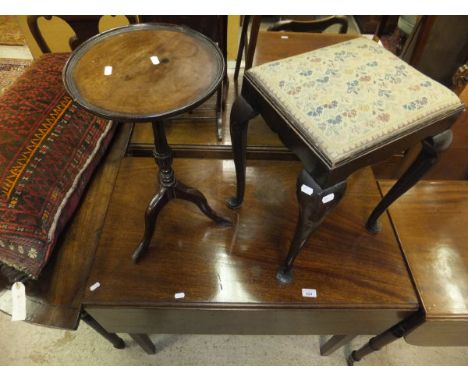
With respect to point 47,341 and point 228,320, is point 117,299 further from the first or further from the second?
point 47,341

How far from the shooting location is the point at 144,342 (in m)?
1.05

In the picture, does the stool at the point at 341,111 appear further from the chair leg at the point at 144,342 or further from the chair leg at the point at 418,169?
the chair leg at the point at 144,342

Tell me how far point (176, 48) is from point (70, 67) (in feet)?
0.76

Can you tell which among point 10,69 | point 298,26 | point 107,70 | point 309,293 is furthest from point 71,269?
point 10,69

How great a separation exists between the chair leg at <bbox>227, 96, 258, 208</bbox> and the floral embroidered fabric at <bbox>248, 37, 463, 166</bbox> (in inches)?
3.3

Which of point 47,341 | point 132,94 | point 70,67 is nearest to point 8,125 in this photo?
point 70,67

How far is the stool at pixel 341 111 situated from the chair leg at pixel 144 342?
62 centimetres

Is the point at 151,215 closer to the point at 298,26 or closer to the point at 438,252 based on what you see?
the point at 438,252

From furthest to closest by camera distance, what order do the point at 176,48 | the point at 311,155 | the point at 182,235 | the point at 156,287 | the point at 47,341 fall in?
1. the point at 47,341
2. the point at 182,235
3. the point at 156,287
4. the point at 176,48
5. the point at 311,155

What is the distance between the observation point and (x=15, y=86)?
41.3 inches

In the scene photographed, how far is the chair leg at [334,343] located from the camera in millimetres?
1021

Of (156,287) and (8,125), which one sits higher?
(8,125)

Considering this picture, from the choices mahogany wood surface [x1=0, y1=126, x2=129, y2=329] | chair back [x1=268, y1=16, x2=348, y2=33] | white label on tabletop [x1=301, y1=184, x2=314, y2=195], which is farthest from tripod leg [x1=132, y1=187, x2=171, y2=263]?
chair back [x1=268, y1=16, x2=348, y2=33]

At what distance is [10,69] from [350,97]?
7.17 feet
